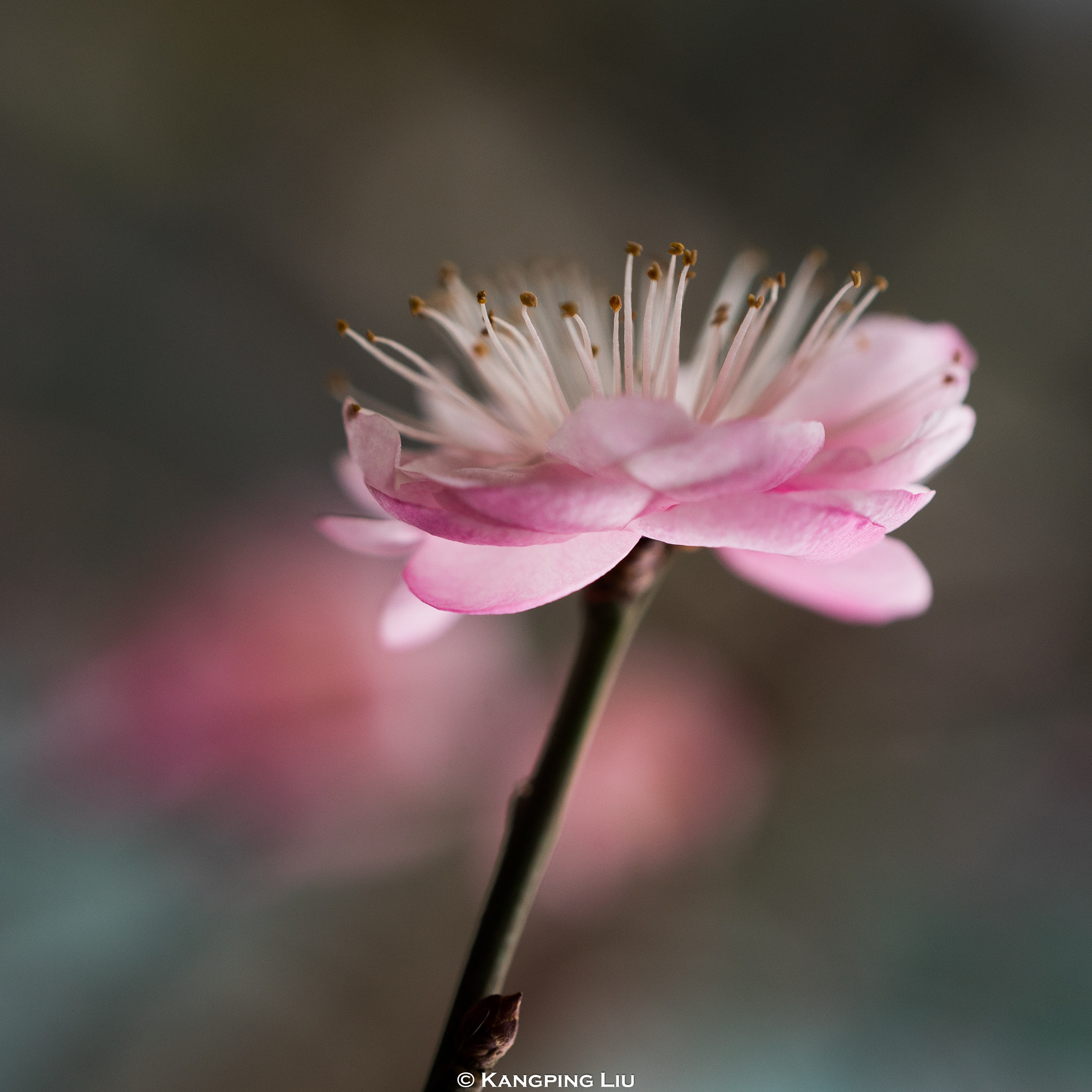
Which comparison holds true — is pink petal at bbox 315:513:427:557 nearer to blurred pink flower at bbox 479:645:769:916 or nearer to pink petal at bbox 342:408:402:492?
pink petal at bbox 342:408:402:492

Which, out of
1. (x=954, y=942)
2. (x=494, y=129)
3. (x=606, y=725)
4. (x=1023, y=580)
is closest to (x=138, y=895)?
(x=606, y=725)

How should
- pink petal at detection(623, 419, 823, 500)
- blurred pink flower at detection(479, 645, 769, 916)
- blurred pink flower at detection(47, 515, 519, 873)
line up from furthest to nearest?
1. blurred pink flower at detection(479, 645, 769, 916)
2. blurred pink flower at detection(47, 515, 519, 873)
3. pink petal at detection(623, 419, 823, 500)

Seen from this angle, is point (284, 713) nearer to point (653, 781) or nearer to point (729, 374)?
point (653, 781)

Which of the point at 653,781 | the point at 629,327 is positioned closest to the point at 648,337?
the point at 629,327

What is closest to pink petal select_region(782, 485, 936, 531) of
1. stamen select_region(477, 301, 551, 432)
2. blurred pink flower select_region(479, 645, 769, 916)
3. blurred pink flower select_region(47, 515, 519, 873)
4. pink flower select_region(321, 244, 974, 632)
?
pink flower select_region(321, 244, 974, 632)

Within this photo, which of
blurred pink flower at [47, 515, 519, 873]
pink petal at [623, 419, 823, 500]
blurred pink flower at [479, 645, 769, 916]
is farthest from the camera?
blurred pink flower at [479, 645, 769, 916]

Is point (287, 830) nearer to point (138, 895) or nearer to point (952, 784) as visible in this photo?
point (138, 895)
